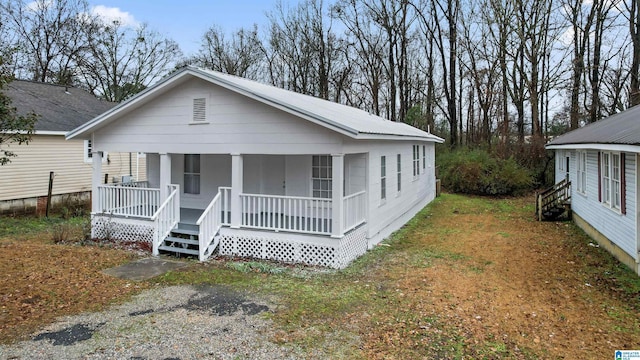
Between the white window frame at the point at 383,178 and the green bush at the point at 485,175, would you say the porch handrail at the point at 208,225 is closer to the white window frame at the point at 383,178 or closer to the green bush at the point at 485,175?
the white window frame at the point at 383,178

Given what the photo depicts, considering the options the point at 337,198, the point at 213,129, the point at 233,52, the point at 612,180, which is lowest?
the point at 337,198

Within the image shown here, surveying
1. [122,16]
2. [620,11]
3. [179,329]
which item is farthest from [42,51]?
[620,11]

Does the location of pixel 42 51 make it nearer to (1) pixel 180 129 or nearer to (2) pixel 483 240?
(1) pixel 180 129

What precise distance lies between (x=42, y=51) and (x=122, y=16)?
7293mm

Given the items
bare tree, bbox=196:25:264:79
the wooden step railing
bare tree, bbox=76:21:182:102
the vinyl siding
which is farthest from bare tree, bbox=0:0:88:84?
the wooden step railing

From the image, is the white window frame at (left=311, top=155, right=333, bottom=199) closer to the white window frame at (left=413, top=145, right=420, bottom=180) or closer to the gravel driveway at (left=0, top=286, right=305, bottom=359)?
the gravel driveway at (left=0, top=286, right=305, bottom=359)

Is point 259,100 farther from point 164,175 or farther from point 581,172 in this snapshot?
point 581,172

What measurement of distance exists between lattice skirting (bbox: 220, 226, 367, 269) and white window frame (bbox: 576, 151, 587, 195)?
839cm

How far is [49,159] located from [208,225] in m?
11.2

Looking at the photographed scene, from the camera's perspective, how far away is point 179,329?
5.89m

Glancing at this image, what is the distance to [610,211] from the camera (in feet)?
33.8

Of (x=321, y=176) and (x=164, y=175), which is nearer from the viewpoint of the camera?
(x=164, y=175)

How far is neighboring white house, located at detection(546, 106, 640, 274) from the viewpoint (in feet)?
27.7

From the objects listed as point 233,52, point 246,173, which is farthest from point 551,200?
point 233,52
